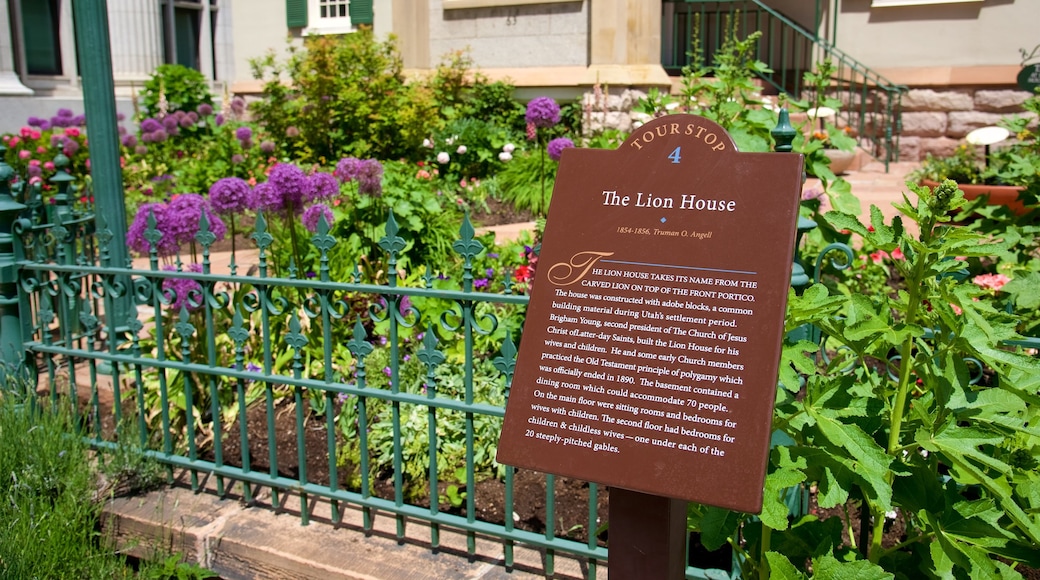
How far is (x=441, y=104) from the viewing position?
10547 mm

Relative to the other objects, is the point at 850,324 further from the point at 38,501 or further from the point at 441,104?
the point at 441,104

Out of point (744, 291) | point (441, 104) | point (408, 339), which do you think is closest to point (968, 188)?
point (408, 339)

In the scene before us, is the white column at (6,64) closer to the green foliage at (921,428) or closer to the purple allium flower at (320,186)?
the purple allium flower at (320,186)

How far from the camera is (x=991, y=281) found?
151 inches

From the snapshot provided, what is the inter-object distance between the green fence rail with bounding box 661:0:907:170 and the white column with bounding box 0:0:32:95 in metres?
9.01

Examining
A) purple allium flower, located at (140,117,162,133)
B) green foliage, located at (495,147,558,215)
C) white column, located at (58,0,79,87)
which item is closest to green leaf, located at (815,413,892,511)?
green foliage, located at (495,147,558,215)

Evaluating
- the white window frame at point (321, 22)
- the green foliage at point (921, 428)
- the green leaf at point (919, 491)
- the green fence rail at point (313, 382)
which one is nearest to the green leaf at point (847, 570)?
the green foliage at point (921, 428)

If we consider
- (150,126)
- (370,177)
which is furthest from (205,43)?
(370,177)

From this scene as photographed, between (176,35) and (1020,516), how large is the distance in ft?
51.9

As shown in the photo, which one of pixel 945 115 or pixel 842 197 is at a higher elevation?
pixel 945 115

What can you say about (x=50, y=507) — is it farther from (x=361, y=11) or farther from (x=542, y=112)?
(x=361, y=11)

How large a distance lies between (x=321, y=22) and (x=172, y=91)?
2222 millimetres

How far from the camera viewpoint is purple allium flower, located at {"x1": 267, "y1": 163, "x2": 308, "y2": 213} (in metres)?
4.04

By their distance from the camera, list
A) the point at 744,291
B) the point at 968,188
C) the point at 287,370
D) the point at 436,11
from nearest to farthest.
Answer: the point at 744,291 < the point at 287,370 < the point at 968,188 < the point at 436,11
